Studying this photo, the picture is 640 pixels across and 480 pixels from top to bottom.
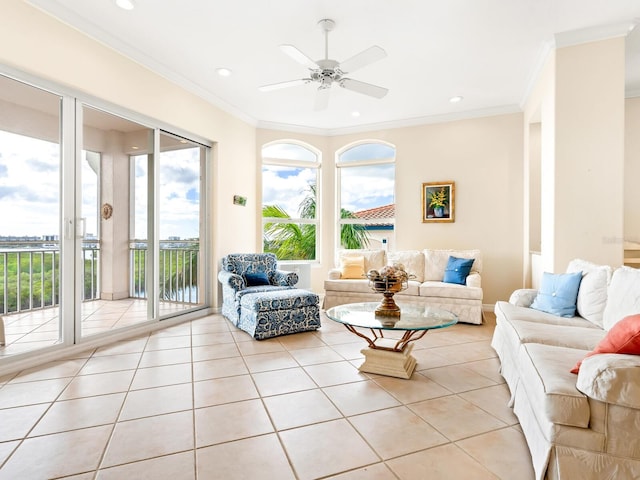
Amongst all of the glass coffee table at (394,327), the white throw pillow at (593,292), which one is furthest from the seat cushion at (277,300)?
the white throw pillow at (593,292)

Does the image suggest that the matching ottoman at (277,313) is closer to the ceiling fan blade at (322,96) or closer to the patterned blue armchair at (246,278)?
the patterned blue armchair at (246,278)

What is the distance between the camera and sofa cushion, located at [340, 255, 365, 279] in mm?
5238

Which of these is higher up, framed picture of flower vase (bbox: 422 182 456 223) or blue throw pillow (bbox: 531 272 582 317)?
framed picture of flower vase (bbox: 422 182 456 223)

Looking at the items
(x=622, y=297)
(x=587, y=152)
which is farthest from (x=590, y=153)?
(x=622, y=297)

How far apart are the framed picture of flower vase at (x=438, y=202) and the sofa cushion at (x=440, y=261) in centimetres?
61

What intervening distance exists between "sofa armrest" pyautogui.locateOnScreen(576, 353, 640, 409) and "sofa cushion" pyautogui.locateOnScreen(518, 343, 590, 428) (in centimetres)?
6

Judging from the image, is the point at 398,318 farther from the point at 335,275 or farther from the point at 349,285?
the point at 335,275

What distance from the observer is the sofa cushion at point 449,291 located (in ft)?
14.4

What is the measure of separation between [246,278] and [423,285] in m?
2.31

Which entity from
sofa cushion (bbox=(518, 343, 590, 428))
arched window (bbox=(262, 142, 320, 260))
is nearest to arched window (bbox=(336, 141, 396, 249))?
arched window (bbox=(262, 142, 320, 260))

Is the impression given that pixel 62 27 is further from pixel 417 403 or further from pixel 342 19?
pixel 417 403

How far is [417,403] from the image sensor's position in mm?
2270

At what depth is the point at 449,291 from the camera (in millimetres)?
4512

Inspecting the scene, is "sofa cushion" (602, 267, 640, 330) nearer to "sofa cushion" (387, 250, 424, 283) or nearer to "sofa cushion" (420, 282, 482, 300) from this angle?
"sofa cushion" (420, 282, 482, 300)
